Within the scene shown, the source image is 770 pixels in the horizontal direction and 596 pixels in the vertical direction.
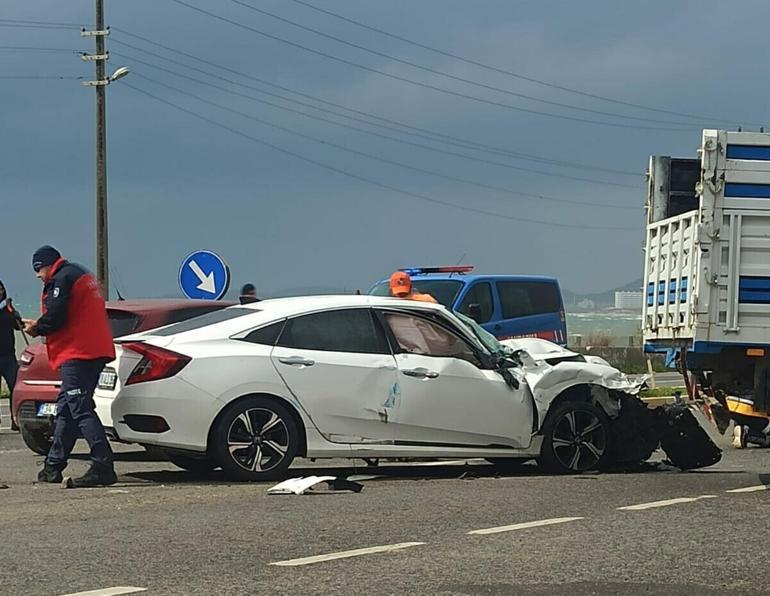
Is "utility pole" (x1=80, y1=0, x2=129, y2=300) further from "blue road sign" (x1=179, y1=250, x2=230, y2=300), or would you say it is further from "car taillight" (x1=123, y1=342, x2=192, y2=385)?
"car taillight" (x1=123, y1=342, x2=192, y2=385)

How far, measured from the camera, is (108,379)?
11500mm

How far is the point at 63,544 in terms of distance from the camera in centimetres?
807

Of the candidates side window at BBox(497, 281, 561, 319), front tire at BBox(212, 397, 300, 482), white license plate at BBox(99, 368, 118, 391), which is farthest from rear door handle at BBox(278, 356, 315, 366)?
side window at BBox(497, 281, 561, 319)

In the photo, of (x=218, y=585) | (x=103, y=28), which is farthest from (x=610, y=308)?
(x=103, y=28)

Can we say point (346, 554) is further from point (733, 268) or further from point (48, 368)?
point (48, 368)

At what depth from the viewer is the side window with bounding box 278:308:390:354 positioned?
38.2 ft

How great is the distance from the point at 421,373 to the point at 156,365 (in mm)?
2121

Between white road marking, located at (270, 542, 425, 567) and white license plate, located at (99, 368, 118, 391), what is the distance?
13.0ft

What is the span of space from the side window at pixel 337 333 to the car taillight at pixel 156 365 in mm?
855

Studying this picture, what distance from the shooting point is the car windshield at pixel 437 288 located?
65.6ft

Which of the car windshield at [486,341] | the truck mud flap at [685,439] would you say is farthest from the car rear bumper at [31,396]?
the truck mud flap at [685,439]

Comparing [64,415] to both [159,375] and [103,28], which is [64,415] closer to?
[159,375]

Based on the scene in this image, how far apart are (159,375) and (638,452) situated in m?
4.12

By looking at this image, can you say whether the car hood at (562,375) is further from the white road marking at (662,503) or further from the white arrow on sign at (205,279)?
the white arrow on sign at (205,279)
